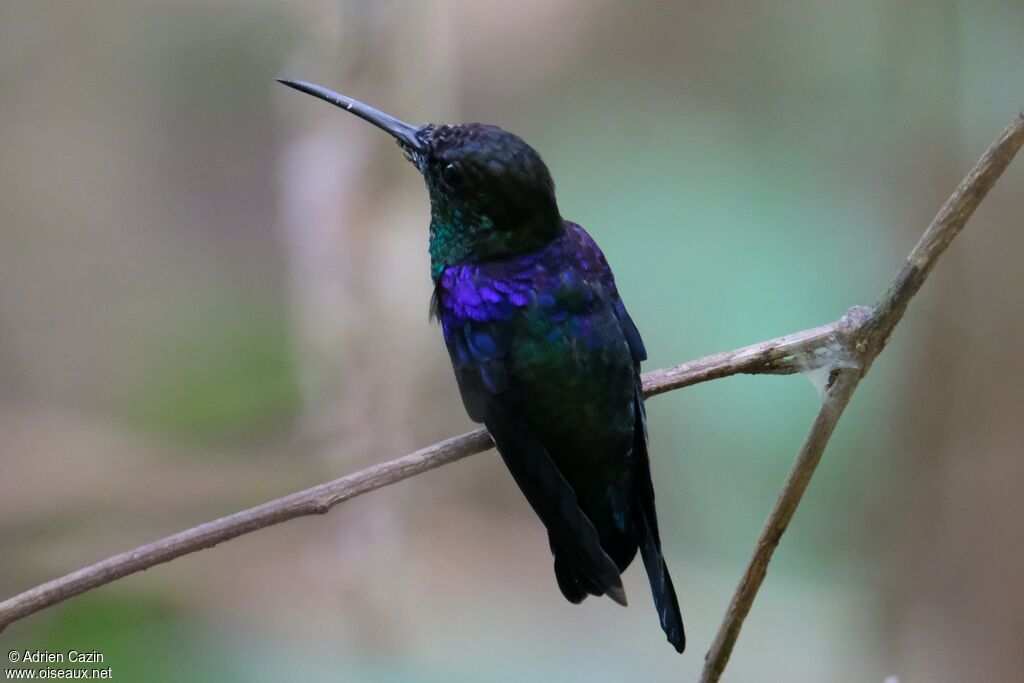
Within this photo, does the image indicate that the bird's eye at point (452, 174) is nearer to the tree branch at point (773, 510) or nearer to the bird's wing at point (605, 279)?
the bird's wing at point (605, 279)

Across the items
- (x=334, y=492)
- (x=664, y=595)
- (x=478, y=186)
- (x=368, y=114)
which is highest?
(x=368, y=114)

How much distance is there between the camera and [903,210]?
2205 millimetres

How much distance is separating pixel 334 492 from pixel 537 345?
1.08ft

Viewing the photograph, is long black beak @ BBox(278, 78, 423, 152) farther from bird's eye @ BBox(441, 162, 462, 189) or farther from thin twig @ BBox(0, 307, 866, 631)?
thin twig @ BBox(0, 307, 866, 631)

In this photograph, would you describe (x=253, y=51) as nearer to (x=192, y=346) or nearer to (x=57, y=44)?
(x=57, y=44)

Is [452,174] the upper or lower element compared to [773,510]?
upper

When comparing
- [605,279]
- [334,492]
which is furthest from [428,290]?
[334,492]

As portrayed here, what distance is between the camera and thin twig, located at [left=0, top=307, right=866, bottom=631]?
105cm

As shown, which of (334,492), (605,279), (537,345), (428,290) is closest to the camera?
(334,492)

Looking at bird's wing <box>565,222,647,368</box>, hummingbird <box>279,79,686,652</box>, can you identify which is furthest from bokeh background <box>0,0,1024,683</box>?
hummingbird <box>279,79,686,652</box>

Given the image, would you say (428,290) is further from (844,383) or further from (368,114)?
(844,383)

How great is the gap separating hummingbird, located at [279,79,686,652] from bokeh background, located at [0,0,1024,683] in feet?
2.95

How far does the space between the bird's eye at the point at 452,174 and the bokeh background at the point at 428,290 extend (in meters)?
0.97

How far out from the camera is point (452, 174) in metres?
1.22
